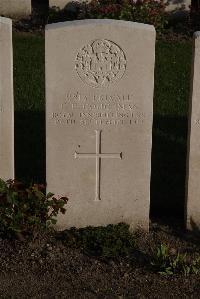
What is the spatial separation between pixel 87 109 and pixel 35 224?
1043 mm

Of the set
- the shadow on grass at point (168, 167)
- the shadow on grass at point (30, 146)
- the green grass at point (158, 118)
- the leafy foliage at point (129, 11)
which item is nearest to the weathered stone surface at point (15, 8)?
the leafy foliage at point (129, 11)

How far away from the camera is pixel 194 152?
6332 mm

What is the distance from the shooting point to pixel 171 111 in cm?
948

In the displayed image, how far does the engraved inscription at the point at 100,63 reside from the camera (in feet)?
19.9

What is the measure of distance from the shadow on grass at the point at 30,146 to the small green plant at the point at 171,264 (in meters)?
2.03

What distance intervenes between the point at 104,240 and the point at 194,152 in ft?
3.51

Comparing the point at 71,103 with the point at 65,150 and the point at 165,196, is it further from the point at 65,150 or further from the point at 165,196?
the point at 165,196

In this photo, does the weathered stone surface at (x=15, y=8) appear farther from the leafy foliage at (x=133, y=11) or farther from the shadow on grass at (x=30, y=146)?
the shadow on grass at (x=30, y=146)

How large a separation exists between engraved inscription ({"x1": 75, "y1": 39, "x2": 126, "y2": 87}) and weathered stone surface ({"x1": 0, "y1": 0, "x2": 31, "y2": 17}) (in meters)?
8.39

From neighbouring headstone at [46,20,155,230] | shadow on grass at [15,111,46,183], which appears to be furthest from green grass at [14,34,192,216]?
neighbouring headstone at [46,20,155,230]

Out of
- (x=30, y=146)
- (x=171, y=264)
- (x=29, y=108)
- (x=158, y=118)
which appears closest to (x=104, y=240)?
(x=171, y=264)

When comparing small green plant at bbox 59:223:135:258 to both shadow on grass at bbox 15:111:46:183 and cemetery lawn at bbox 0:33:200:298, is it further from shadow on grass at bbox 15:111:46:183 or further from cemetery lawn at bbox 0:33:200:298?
shadow on grass at bbox 15:111:46:183

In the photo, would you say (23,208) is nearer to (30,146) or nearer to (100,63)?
(100,63)

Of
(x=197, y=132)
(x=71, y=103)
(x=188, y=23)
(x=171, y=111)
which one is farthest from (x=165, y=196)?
(x=188, y=23)
